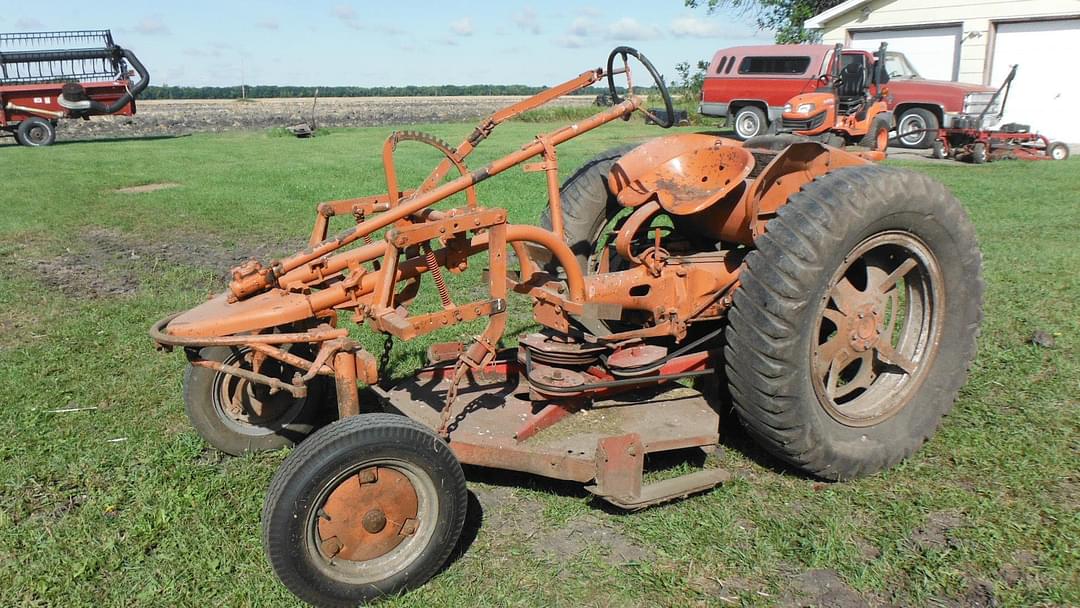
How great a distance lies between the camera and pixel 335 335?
3.13m

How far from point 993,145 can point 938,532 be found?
1480cm

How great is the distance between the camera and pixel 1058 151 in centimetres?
1595

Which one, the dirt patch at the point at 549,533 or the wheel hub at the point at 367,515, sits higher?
the wheel hub at the point at 367,515

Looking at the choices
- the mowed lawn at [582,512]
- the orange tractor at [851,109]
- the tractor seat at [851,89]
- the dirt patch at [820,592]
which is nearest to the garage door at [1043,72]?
the orange tractor at [851,109]

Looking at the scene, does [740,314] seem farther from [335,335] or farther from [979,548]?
[335,335]

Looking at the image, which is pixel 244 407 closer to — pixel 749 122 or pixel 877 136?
pixel 877 136

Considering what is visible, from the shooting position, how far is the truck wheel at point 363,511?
2.66 m

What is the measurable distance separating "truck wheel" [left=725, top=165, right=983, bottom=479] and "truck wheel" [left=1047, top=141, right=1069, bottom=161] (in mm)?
14347

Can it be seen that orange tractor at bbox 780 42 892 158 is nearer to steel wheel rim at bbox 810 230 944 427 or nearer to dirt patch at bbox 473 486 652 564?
steel wheel rim at bbox 810 230 944 427

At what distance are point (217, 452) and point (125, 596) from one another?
1122 millimetres

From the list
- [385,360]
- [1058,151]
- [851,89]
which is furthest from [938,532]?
[1058,151]

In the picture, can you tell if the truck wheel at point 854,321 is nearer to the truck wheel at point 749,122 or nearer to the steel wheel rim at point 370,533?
the steel wheel rim at point 370,533

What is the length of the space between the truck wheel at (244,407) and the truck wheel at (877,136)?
47.1 feet

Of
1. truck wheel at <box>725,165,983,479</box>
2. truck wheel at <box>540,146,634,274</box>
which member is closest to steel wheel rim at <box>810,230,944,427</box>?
truck wheel at <box>725,165,983,479</box>
